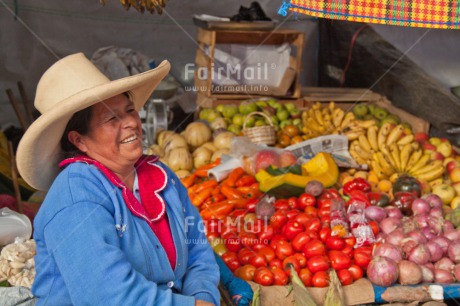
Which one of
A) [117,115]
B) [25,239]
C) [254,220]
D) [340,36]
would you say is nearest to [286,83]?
[340,36]

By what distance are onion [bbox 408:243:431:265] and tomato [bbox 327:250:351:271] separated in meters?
0.35

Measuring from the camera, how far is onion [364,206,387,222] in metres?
3.76

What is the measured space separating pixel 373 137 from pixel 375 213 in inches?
52.2

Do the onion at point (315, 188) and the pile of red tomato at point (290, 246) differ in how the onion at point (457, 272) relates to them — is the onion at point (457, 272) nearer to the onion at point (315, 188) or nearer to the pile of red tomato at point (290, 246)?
the pile of red tomato at point (290, 246)

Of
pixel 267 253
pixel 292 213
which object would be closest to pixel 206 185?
pixel 292 213

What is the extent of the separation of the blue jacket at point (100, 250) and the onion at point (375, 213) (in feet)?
5.26

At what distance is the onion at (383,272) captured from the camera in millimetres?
3242

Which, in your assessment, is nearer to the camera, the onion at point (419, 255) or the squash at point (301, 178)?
the onion at point (419, 255)

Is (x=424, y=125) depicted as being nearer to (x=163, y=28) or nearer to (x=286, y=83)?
(x=286, y=83)

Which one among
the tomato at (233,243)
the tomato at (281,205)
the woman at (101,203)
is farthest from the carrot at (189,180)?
the woman at (101,203)

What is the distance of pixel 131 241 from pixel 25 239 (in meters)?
1.12

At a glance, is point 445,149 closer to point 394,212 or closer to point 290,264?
point 394,212

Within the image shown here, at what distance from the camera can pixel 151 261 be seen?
224cm

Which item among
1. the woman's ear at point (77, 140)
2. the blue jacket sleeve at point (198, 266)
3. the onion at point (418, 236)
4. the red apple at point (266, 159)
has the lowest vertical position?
the onion at point (418, 236)
